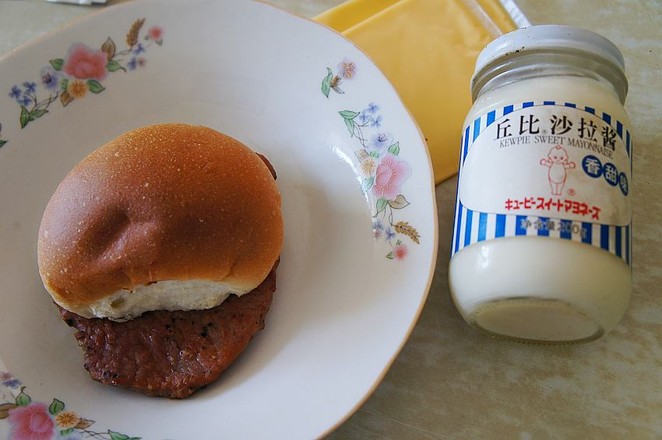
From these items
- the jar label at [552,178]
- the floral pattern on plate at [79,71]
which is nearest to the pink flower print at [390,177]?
the jar label at [552,178]

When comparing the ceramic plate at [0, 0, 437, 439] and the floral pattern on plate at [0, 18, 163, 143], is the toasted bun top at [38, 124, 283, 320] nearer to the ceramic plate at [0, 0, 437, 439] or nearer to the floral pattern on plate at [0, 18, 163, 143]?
the ceramic plate at [0, 0, 437, 439]

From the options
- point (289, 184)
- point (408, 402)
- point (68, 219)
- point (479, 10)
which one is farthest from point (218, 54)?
point (408, 402)

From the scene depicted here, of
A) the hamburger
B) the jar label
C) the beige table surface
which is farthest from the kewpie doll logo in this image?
the hamburger

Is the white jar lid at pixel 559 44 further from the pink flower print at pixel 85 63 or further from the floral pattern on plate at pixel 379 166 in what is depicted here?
the pink flower print at pixel 85 63

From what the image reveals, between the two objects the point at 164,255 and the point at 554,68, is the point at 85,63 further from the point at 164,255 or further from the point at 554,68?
the point at 554,68

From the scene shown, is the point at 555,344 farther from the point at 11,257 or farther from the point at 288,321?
the point at 11,257

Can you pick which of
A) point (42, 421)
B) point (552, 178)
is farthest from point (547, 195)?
point (42, 421)
